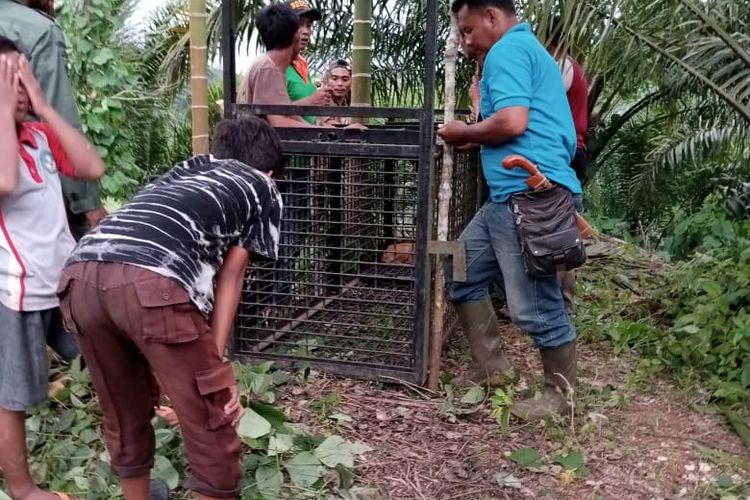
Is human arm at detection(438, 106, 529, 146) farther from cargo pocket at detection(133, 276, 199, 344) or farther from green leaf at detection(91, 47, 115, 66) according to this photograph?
green leaf at detection(91, 47, 115, 66)

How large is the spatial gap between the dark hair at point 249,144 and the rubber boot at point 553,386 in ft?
5.55

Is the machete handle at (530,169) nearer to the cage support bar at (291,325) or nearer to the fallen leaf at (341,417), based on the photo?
the cage support bar at (291,325)

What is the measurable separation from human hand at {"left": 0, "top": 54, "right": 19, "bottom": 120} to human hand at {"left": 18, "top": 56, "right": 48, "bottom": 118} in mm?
21

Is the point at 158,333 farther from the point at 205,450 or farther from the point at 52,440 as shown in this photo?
the point at 52,440

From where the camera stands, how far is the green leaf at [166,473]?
9.11ft

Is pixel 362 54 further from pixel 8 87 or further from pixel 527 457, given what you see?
pixel 8 87

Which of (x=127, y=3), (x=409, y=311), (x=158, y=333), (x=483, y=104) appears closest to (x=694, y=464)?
(x=409, y=311)

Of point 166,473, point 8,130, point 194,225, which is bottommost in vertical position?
point 166,473

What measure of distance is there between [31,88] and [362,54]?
9.91 feet

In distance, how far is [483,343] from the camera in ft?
12.2

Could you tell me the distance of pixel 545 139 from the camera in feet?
10.8

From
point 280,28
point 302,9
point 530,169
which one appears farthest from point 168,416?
point 302,9

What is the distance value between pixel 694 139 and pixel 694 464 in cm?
626

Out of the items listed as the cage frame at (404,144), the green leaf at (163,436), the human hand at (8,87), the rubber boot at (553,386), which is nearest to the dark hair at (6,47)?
the human hand at (8,87)
